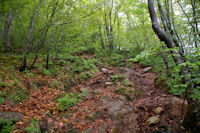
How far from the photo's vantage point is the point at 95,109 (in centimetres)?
509

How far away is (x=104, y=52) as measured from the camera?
48.4 ft

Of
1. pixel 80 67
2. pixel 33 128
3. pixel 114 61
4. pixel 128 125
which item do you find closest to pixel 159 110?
pixel 128 125

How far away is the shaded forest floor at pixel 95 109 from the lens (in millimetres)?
3926

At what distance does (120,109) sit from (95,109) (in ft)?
3.99

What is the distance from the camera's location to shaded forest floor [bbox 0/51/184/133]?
3926mm

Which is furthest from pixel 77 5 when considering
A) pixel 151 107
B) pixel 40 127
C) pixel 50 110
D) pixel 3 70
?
pixel 151 107

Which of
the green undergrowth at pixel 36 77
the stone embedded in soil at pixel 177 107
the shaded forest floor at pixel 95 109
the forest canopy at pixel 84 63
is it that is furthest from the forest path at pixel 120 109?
the green undergrowth at pixel 36 77

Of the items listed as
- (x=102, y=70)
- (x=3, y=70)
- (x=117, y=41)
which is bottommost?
(x=102, y=70)

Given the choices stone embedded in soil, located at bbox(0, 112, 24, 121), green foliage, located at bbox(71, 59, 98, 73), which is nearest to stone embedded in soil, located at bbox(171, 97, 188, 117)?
stone embedded in soil, located at bbox(0, 112, 24, 121)

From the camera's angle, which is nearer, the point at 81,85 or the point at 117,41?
the point at 81,85

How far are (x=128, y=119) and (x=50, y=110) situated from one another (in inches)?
131

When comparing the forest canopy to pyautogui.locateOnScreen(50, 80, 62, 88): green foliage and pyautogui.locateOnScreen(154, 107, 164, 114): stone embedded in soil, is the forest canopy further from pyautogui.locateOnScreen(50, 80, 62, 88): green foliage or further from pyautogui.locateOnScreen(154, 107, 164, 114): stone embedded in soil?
pyautogui.locateOnScreen(154, 107, 164, 114): stone embedded in soil

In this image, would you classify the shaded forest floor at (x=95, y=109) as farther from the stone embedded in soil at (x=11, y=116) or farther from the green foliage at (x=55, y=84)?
the stone embedded in soil at (x=11, y=116)

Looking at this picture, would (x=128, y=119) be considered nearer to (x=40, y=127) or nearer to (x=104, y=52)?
(x=40, y=127)
